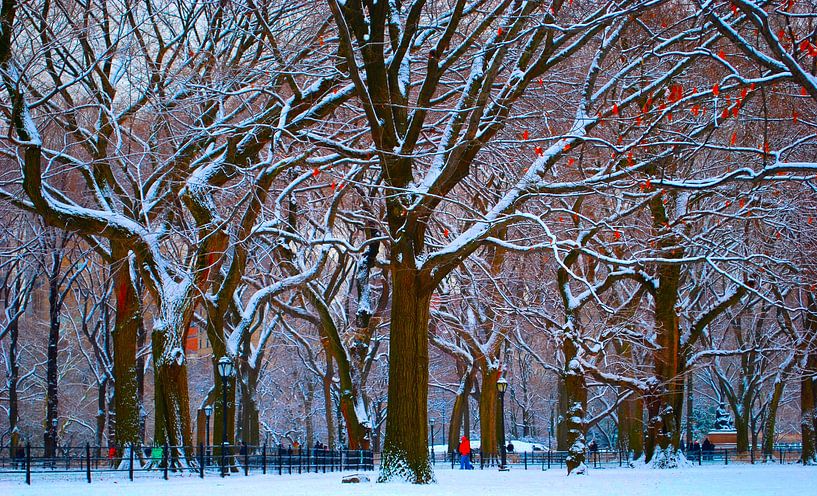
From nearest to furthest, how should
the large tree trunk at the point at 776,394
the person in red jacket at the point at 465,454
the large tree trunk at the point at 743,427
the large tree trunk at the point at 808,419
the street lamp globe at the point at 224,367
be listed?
the street lamp globe at the point at 224,367 < the person in red jacket at the point at 465,454 < the large tree trunk at the point at 808,419 < the large tree trunk at the point at 776,394 < the large tree trunk at the point at 743,427

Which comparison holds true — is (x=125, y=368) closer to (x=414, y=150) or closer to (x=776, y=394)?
(x=414, y=150)

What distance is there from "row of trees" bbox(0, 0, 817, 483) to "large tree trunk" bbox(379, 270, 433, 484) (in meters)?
0.04

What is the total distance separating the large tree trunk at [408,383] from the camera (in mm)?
16234

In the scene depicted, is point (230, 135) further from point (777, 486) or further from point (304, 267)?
point (777, 486)

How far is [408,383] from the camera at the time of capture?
16.4 metres

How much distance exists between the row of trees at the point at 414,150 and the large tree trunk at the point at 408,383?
39 millimetres

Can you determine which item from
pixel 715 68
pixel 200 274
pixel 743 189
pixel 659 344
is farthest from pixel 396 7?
pixel 659 344

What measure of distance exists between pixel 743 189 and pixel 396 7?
9.05 metres

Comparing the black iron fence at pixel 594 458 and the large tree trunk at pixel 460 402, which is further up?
the large tree trunk at pixel 460 402

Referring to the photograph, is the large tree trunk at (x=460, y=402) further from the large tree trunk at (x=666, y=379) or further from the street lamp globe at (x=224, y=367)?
the street lamp globe at (x=224, y=367)

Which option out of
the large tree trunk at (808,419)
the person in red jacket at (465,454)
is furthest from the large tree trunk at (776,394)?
the person in red jacket at (465,454)

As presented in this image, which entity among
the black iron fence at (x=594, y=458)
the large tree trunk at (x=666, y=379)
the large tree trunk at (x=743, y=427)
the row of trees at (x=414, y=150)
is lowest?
the black iron fence at (x=594, y=458)

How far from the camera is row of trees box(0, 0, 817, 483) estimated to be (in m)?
15.7

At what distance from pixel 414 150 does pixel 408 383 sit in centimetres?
511
